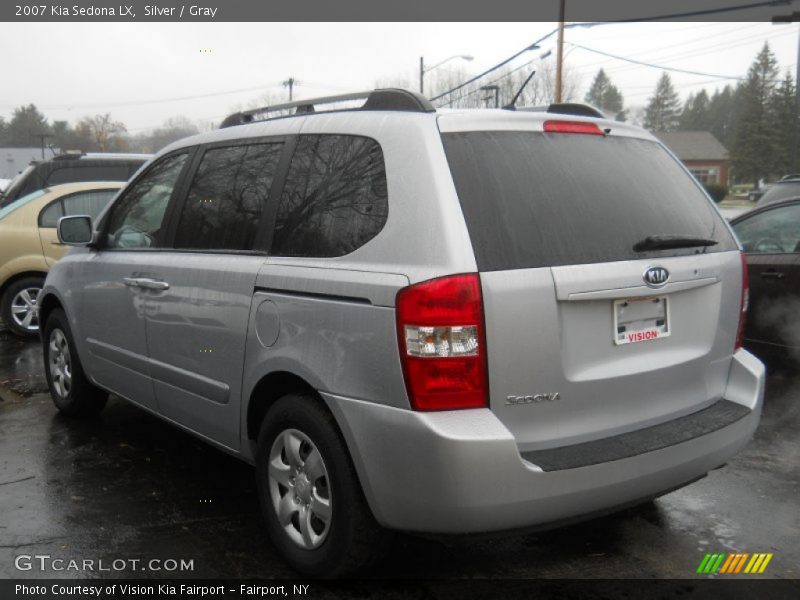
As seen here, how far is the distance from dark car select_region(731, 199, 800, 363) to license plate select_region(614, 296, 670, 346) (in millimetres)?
3389

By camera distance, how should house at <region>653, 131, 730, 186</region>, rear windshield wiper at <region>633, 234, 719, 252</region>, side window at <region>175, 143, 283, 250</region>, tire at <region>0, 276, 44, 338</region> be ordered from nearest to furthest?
1. rear windshield wiper at <region>633, 234, 719, 252</region>
2. side window at <region>175, 143, 283, 250</region>
3. tire at <region>0, 276, 44, 338</region>
4. house at <region>653, 131, 730, 186</region>

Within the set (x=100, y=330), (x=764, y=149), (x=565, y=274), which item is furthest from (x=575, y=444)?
(x=764, y=149)

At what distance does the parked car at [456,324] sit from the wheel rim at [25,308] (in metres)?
5.78

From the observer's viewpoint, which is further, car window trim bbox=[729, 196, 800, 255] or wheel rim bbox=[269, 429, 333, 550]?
car window trim bbox=[729, 196, 800, 255]

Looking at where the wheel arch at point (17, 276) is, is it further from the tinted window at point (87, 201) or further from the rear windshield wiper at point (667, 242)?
the rear windshield wiper at point (667, 242)

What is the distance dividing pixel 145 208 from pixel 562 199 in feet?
8.97

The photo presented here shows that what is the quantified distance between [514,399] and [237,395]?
138cm

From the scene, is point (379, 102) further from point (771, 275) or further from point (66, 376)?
→ point (771, 275)

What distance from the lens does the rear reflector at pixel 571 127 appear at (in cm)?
303

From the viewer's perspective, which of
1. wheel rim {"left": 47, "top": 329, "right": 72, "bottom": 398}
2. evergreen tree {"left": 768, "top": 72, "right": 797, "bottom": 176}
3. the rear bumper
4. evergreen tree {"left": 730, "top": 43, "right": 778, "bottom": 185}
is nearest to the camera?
the rear bumper

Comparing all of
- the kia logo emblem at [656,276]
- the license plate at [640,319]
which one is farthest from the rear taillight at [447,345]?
the kia logo emblem at [656,276]

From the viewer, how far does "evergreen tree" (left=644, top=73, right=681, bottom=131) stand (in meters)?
112

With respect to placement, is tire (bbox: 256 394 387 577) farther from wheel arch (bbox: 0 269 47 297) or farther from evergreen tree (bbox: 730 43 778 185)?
evergreen tree (bbox: 730 43 778 185)

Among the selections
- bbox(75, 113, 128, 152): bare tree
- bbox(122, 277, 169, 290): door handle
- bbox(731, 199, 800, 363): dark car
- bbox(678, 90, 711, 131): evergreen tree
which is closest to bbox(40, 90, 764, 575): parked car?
bbox(122, 277, 169, 290): door handle
